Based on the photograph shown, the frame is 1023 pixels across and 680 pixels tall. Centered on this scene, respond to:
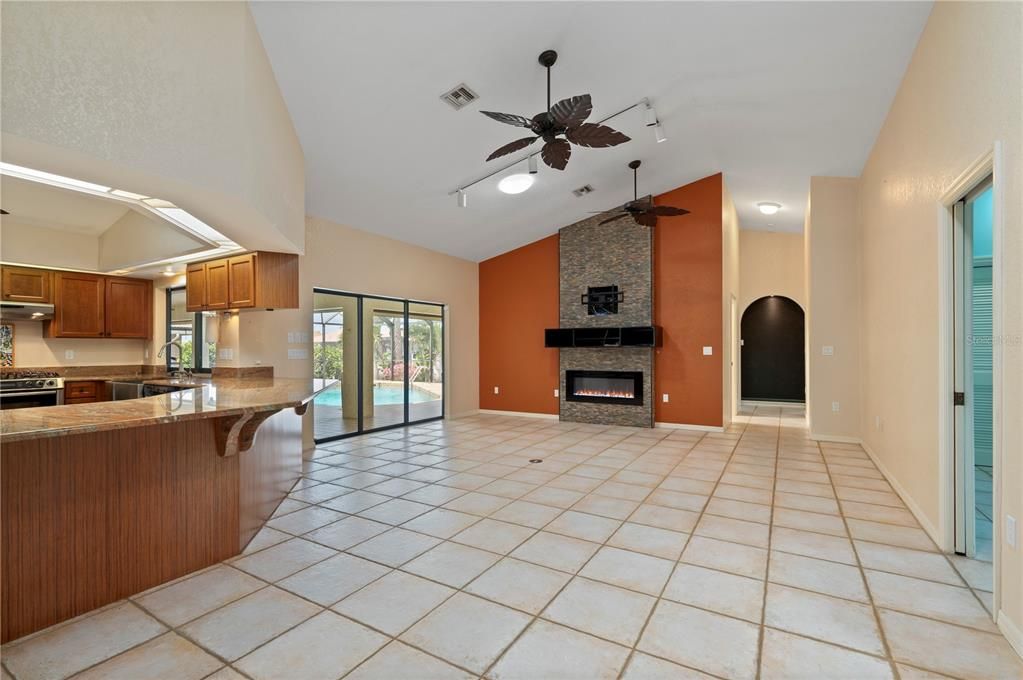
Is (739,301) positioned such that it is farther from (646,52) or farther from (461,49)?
(461,49)

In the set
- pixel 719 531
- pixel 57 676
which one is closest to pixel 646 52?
pixel 719 531

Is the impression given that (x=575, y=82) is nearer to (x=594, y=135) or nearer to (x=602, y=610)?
(x=594, y=135)

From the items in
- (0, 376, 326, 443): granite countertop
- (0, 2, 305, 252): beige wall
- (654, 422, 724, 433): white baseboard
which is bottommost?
(654, 422, 724, 433): white baseboard

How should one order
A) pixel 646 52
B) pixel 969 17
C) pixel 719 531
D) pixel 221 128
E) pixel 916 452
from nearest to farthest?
pixel 969 17, pixel 221 128, pixel 719 531, pixel 916 452, pixel 646 52

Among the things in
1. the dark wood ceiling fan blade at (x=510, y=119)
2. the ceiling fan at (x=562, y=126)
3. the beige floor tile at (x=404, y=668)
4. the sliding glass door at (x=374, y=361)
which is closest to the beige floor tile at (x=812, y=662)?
the beige floor tile at (x=404, y=668)

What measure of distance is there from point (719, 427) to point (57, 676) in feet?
22.0

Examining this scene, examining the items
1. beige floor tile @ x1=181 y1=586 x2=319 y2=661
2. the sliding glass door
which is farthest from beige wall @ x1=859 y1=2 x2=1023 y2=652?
the sliding glass door

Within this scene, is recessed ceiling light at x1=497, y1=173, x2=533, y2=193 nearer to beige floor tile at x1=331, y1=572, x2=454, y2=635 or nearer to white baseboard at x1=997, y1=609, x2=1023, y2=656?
beige floor tile at x1=331, y1=572, x2=454, y2=635

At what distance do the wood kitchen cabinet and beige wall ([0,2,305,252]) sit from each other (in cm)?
366

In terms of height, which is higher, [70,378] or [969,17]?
[969,17]

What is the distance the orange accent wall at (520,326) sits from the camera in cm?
797

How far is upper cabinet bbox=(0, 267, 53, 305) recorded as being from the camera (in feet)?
16.3

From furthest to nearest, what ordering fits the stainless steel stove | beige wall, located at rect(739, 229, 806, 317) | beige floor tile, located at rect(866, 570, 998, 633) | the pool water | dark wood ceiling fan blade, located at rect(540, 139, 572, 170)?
beige wall, located at rect(739, 229, 806, 317) < the pool water < the stainless steel stove < dark wood ceiling fan blade, located at rect(540, 139, 572, 170) < beige floor tile, located at rect(866, 570, 998, 633)

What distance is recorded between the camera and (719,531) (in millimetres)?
3045
